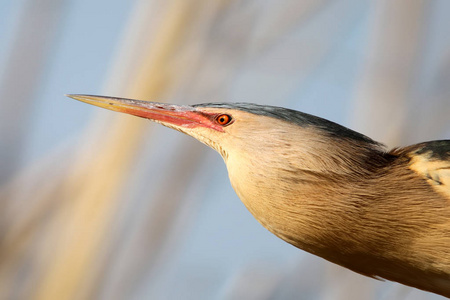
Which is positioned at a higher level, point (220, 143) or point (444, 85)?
point (444, 85)

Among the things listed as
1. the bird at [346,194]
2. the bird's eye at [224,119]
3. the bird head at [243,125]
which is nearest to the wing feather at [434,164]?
the bird at [346,194]

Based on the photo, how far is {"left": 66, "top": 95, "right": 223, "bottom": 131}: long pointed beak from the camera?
171 cm

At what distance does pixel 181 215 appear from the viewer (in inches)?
76.9

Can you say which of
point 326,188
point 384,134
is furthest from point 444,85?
point 326,188

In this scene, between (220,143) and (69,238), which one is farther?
(69,238)

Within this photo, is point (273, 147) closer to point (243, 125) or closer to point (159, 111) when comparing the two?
point (243, 125)

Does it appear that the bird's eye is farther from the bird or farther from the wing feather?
the wing feather

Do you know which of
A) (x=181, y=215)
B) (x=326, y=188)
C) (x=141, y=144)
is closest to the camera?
(x=326, y=188)

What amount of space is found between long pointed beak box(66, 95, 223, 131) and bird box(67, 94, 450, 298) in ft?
0.42

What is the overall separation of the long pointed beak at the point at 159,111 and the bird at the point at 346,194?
5.0 inches

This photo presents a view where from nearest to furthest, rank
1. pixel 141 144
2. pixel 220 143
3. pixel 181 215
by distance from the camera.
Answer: pixel 220 143, pixel 141 144, pixel 181 215

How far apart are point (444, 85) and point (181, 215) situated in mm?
916

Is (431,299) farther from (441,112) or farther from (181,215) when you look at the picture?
(181,215)

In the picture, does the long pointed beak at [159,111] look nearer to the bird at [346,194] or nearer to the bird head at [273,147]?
the bird head at [273,147]
